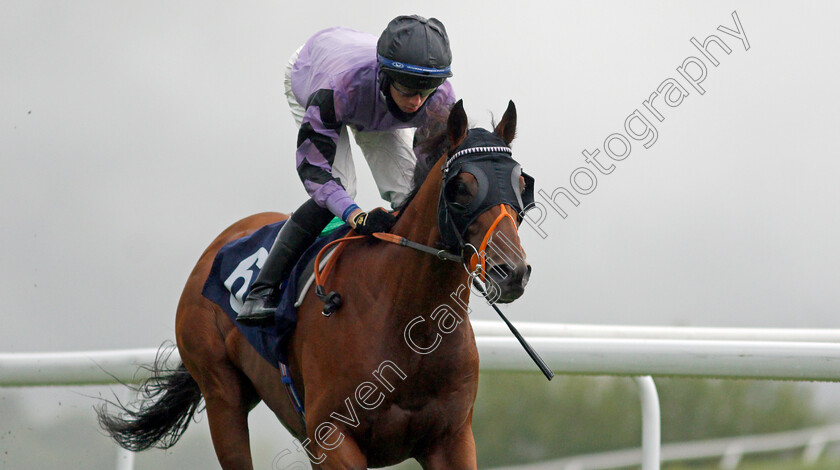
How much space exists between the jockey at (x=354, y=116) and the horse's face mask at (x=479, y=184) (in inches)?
14.6

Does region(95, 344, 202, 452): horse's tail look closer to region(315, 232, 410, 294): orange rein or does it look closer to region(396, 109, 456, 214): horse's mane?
region(315, 232, 410, 294): orange rein

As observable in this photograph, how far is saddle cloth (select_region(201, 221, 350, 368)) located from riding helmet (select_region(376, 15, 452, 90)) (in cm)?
61

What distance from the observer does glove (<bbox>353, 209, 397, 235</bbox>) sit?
107 inches

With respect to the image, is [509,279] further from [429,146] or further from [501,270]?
[429,146]

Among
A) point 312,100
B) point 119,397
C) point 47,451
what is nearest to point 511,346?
point 312,100

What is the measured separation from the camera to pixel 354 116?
118 inches

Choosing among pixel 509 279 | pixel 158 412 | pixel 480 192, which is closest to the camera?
pixel 509 279

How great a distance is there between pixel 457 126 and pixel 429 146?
183mm

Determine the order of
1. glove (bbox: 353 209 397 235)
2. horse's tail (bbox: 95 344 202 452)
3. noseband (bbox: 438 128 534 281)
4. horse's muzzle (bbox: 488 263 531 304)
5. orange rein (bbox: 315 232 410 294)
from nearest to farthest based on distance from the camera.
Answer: horse's muzzle (bbox: 488 263 531 304)
noseband (bbox: 438 128 534 281)
glove (bbox: 353 209 397 235)
orange rein (bbox: 315 232 410 294)
horse's tail (bbox: 95 344 202 452)

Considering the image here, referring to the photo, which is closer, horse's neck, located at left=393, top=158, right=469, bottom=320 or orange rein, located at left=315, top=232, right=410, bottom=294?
horse's neck, located at left=393, top=158, right=469, bottom=320

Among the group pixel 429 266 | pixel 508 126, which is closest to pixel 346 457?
pixel 429 266

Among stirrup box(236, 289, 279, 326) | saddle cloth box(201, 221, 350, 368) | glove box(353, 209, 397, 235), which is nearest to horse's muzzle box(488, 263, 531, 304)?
glove box(353, 209, 397, 235)

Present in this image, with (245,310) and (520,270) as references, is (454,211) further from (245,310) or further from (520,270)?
(245,310)

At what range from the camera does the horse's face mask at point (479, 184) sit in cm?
229
